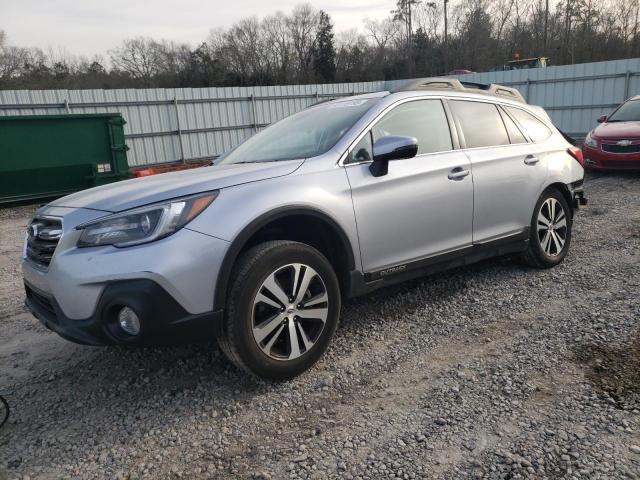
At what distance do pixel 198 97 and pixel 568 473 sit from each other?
15840 mm

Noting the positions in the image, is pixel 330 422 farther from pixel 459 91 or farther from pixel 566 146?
pixel 566 146

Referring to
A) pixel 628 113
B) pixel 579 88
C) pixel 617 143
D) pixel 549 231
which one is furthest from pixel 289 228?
pixel 579 88

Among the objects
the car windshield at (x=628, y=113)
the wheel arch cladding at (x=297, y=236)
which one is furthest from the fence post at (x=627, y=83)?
the wheel arch cladding at (x=297, y=236)

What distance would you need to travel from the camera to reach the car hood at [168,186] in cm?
264

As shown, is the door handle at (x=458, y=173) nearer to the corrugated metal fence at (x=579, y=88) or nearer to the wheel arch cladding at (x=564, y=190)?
the wheel arch cladding at (x=564, y=190)

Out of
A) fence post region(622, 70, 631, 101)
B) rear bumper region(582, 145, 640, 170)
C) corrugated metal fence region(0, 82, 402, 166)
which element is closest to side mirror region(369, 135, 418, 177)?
rear bumper region(582, 145, 640, 170)

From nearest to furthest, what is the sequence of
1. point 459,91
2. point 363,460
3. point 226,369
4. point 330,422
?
point 363,460 < point 330,422 < point 226,369 < point 459,91

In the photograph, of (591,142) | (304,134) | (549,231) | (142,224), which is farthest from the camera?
(591,142)

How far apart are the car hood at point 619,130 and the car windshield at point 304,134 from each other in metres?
7.81

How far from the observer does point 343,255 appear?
3.12m

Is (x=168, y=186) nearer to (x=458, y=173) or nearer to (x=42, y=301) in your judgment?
(x=42, y=301)

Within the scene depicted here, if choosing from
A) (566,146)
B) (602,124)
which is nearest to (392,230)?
(566,146)

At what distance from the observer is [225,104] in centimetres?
1678

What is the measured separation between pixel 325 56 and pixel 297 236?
184 feet
